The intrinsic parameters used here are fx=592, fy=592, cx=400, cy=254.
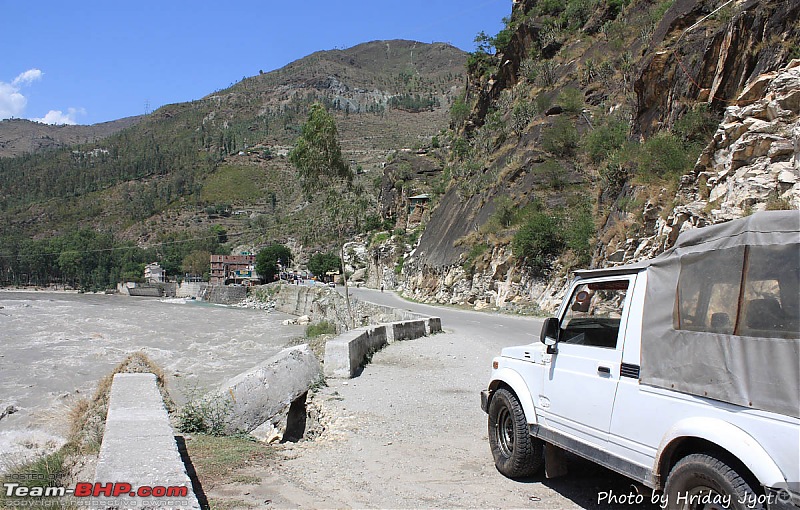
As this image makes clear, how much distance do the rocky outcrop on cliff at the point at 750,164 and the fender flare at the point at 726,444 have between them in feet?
37.1

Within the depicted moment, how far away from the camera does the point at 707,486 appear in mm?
3404

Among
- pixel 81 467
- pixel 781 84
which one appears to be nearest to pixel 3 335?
pixel 81 467

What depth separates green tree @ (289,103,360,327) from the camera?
29516 mm

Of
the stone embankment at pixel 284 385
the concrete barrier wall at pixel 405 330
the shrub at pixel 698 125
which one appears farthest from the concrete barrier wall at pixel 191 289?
the stone embankment at pixel 284 385

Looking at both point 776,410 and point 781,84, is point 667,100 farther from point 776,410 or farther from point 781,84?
point 776,410

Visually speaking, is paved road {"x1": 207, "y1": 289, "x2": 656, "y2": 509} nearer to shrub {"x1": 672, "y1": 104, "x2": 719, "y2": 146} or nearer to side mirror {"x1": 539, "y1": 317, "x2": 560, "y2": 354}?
side mirror {"x1": 539, "y1": 317, "x2": 560, "y2": 354}

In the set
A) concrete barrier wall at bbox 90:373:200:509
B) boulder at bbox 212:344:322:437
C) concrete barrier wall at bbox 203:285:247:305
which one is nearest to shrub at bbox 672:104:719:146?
boulder at bbox 212:344:322:437

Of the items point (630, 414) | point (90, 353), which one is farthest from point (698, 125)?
point (90, 353)

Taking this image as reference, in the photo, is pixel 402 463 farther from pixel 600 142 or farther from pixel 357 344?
pixel 600 142

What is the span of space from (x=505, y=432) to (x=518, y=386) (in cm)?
59

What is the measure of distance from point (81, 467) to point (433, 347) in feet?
36.5

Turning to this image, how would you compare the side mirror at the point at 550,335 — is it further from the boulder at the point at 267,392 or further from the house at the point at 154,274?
the house at the point at 154,274

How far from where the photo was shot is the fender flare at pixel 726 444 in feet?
9.90

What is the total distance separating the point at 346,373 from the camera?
11250 mm
